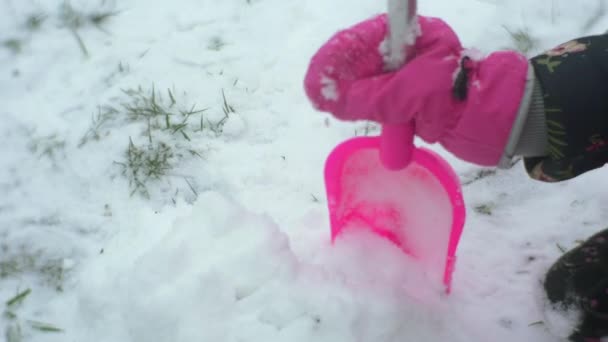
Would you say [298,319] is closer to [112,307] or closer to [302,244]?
[302,244]

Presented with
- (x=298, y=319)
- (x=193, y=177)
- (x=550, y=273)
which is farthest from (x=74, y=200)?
(x=550, y=273)

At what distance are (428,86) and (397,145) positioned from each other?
0.44 ft

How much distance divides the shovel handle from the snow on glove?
0.02 m

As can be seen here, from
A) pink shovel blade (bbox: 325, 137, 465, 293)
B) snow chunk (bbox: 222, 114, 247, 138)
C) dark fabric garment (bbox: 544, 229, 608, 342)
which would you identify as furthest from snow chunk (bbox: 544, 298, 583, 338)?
snow chunk (bbox: 222, 114, 247, 138)

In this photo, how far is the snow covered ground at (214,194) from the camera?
3.21 ft

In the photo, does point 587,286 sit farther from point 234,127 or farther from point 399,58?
point 234,127

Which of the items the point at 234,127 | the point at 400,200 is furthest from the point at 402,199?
the point at 234,127

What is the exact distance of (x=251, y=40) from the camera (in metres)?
1.59

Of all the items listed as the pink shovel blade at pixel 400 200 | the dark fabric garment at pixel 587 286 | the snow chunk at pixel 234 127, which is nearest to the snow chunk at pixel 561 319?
the dark fabric garment at pixel 587 286

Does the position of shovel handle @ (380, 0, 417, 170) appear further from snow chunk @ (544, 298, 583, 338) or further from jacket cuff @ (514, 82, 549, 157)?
snow chunk @ (544, 298, 583, 338)

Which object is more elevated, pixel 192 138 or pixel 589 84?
pixel 589 84

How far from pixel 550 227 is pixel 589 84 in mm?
430

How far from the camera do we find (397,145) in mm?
859

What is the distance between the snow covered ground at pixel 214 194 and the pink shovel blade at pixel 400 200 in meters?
0.05
